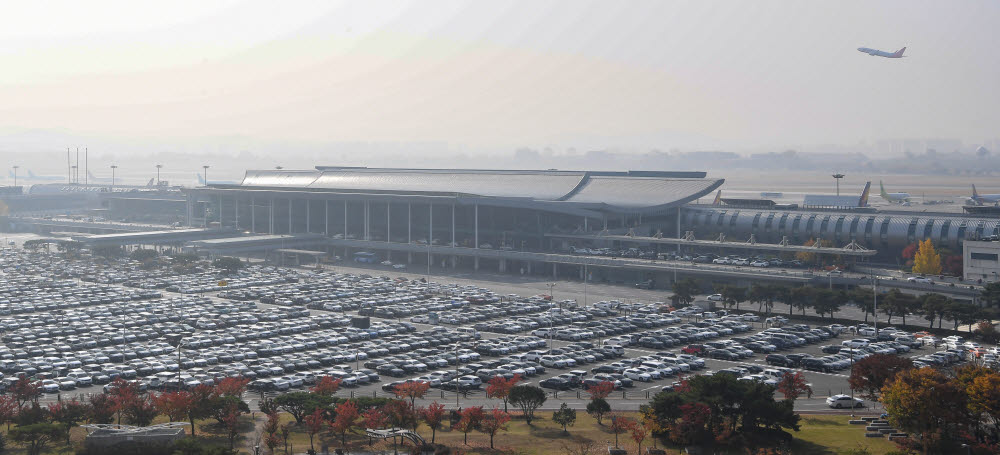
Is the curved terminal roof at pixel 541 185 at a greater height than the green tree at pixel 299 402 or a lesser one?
greater

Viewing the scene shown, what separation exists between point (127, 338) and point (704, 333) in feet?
73.6

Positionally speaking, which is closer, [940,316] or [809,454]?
[809,454]

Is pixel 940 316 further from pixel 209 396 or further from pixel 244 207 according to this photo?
pixel 244 207

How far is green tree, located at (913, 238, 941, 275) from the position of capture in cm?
5197

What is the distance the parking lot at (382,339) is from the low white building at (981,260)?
499 inches

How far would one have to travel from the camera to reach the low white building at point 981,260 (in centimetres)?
4906

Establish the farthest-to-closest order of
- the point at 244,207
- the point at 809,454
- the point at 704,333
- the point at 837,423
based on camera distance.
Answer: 1. the point at 244,207
2. the point at 704,333
3. the point at 837,423
4. the point at 809,454

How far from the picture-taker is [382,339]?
128 feet

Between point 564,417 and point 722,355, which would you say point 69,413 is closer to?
point 564,417

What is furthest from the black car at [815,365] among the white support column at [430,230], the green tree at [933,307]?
the white support column at [430,230]

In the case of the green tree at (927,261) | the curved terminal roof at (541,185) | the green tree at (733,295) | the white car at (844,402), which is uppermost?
the curved terminal roof at (541,185)

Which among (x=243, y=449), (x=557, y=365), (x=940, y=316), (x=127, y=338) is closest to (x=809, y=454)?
(x=557, y=365)

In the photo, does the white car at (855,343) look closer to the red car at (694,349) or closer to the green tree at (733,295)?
the red car at (694,349)

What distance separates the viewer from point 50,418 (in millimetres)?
25703
